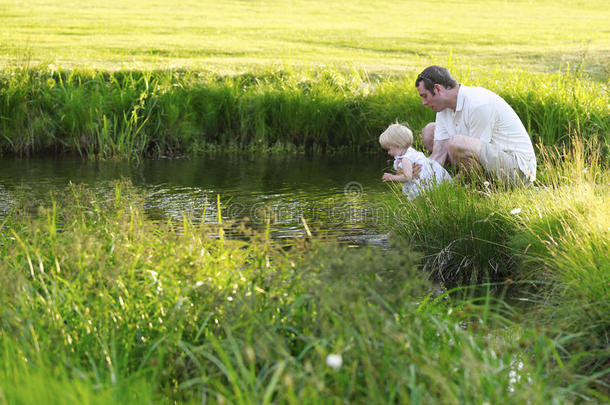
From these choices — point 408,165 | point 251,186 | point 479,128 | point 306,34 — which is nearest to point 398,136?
point 408,165

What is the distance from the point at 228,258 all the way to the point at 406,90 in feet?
25.5

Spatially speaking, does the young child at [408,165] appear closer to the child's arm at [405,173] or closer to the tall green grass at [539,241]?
the child's arm at [405,173]

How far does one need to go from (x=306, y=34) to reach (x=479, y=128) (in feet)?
63.6

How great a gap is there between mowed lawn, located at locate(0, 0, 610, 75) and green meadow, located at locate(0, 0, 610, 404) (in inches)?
62.1

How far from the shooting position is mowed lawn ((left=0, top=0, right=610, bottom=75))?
17.4 metres

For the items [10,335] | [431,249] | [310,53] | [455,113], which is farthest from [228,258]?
[310,53]

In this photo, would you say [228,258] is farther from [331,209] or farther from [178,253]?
[331,209]

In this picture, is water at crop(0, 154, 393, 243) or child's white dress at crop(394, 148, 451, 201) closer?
child's white dress at crop(394, 148, 451, 201)

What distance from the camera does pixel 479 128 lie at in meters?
7.09

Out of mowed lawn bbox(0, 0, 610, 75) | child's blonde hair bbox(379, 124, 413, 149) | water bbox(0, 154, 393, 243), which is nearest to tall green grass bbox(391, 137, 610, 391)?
child's blonde hair bbox(379, 124, 413, 149)

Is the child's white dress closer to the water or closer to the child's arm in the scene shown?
the child's arm

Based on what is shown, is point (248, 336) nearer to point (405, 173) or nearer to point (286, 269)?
point (286, 269)

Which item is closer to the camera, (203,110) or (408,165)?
(408,165)

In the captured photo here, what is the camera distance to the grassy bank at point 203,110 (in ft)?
36.7
